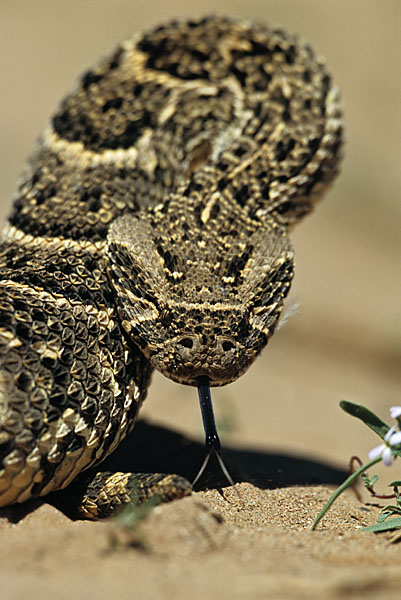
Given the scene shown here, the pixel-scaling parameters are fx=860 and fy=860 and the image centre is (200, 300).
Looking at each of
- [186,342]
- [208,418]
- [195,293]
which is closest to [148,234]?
[195,293]

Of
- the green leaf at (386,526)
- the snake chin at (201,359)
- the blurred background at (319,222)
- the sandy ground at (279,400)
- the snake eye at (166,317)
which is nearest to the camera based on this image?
the sandy ground at (279,400)

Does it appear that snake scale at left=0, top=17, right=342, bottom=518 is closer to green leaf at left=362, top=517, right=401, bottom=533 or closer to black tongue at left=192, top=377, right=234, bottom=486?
black tongue at left=192, top=377, right=234, bottom=486

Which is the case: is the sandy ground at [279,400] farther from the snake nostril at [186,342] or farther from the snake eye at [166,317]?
the snake eye at [166,317]

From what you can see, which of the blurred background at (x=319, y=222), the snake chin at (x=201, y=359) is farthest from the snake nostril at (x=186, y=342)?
the blurred background at (x=319, y=222)

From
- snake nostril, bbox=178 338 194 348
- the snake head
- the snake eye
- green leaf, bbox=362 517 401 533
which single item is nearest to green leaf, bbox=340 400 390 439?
green leaf, bbox=362 517 401 533

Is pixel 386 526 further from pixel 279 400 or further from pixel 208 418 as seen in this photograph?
pixel 279 400

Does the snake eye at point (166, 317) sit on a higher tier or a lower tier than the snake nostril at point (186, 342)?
higher

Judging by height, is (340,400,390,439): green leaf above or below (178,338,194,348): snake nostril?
below
